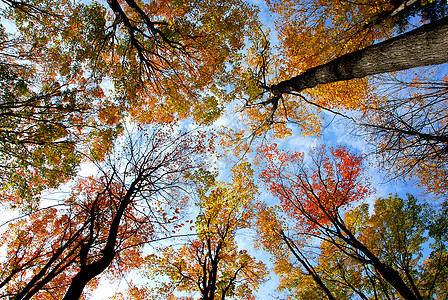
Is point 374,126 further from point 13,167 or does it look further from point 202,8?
point 13,167

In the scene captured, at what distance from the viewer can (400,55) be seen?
126 inches

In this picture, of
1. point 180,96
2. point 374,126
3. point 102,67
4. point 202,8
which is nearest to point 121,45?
point 102,67

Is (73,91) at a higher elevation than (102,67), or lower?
lower

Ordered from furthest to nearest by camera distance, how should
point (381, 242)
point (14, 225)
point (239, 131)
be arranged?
point (239, 131)
point (14, 225)
point (381, 242)

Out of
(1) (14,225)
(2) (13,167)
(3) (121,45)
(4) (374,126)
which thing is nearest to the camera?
(4) (374,126)

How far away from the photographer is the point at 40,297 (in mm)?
9273

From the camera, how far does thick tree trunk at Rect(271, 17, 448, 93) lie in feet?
8.96

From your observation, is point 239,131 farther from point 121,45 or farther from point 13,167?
point 13,167

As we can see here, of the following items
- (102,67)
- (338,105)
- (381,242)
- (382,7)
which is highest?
(382,7)

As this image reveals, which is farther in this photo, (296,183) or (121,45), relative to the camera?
(296,183)

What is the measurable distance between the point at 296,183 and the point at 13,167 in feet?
37.5

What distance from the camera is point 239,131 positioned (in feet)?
34.3

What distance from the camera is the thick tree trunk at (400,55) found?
2.73 meters

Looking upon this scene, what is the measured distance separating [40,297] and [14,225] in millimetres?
4117
